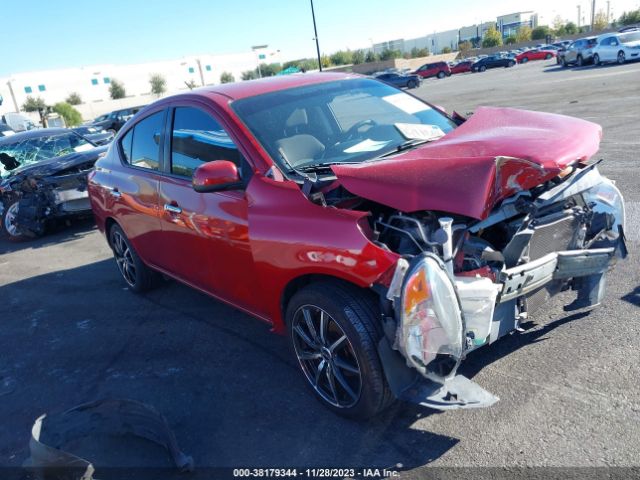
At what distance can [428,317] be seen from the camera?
8.41 feet

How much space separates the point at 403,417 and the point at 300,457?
2.05 ft

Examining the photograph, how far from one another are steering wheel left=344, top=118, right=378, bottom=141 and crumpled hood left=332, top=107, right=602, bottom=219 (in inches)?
26.4

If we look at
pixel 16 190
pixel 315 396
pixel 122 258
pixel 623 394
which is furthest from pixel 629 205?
pixel 16 190

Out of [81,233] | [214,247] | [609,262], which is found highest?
[214,247]

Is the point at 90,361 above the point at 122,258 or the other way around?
the other way around

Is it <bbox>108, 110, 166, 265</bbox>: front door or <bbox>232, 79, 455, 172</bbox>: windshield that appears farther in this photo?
<bbox>108, 110, 166, 265</bbox>: front door

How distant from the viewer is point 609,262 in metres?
3.37

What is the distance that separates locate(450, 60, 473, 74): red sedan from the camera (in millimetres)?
54681

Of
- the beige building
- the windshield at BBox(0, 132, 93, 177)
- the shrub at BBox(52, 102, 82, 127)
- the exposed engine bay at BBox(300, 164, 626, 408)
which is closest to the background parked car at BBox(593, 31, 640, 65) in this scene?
the windshield at BBox(0, 132, 93, 177)

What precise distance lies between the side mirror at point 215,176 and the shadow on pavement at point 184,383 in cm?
134

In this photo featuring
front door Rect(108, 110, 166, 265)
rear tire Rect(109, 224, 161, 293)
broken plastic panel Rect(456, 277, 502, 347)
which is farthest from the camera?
rear tire Rect(109, 224, 161, 293)

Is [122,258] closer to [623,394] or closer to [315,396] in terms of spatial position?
[315,396]

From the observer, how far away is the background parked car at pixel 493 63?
51094mm

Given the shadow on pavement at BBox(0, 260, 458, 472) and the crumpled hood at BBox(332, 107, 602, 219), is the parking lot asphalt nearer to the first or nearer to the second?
the shadow on pavement at BBox(0, 260, 458, 472)
